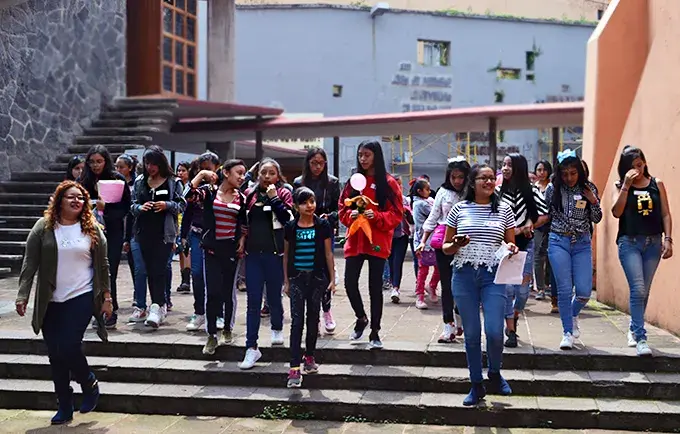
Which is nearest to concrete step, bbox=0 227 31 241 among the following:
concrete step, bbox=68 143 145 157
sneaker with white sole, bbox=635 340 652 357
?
concrete step, bbox=68 143 145 157

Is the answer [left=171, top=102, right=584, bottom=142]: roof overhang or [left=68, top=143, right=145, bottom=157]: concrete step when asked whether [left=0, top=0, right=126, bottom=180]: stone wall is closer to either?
[left=68, top=143, right=145, bottom=157]: concrete step

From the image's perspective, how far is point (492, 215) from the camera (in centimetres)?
516

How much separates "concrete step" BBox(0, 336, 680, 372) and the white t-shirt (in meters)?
1.30

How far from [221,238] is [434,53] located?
72.9ft

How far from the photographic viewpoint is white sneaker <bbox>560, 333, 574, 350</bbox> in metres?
5.95

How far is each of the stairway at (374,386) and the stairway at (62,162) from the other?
571 centimetres

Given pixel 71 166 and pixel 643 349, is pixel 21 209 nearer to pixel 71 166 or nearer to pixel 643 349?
pixel 71 166

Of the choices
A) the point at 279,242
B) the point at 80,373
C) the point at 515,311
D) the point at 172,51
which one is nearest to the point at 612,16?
the point at 515,311

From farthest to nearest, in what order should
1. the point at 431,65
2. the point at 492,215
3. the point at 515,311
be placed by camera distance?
1. the point at 431,65
2. the point at 515,311
3. the point at 492,215

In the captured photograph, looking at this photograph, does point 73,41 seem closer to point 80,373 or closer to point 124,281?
point 124,281

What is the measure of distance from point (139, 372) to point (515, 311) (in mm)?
3218

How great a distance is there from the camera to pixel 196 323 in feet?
22.6

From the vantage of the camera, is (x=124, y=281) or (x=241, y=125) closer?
(x=124, y=281)

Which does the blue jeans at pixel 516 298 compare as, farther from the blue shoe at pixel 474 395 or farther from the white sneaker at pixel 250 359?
the white sneaker at pixel 250 359
